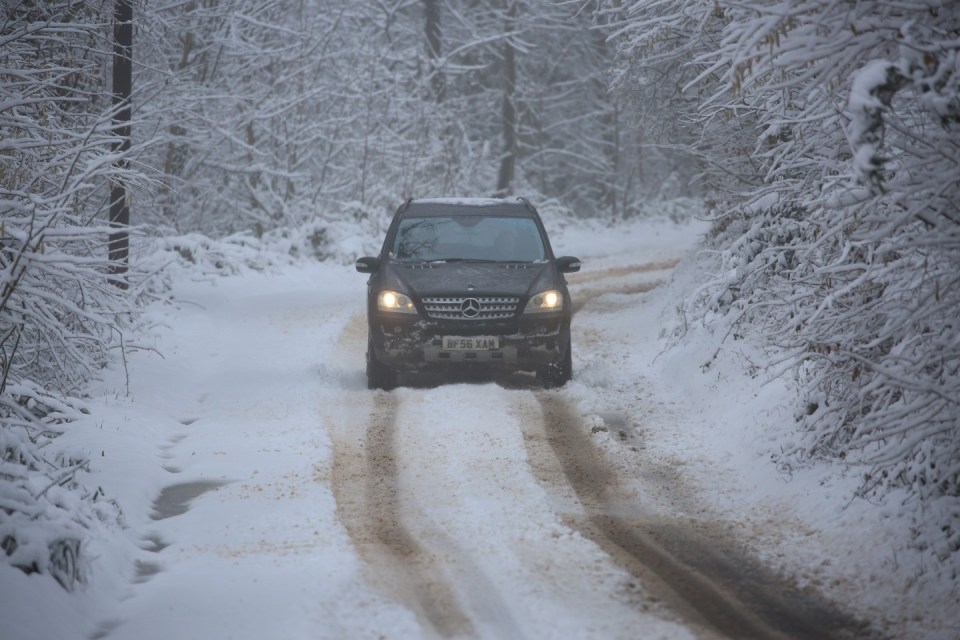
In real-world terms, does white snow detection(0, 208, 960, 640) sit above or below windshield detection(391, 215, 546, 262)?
below

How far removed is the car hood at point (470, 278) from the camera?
32.8 feet

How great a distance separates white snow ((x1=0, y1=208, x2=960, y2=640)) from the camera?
4.96m

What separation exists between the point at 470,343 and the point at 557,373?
48.4 inches

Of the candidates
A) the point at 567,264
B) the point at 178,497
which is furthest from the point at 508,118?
the point at 178,497

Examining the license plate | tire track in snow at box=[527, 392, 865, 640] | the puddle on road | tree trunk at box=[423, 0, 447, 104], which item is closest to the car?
the license plate

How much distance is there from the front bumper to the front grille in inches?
2.9

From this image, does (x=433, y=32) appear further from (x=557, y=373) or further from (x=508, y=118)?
(x=557, y=373)

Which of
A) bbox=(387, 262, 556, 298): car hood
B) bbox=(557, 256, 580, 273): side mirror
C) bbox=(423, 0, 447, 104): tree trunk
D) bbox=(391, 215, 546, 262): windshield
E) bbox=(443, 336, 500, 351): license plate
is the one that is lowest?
bbox=(443, 336, 500, 351): license plate

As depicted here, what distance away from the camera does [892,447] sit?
534 cm

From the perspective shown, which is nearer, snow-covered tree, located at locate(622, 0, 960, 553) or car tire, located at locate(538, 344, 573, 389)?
snow-covered tree, located at locate(622, 0, 960, 553)

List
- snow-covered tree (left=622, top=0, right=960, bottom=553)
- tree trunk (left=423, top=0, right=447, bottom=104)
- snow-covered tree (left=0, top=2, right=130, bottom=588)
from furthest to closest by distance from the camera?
tree trunk (left=423, top=0, right=447, bottom=104)
snow-covered tree (left=0, top=2, right=130, bottom=588)
snow-covered tree (left=622, top=0, right=960, bottom=553)

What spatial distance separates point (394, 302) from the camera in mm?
10031

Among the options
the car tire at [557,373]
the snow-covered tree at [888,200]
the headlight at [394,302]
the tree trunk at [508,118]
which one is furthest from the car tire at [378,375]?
the tree trunk at [508,118]

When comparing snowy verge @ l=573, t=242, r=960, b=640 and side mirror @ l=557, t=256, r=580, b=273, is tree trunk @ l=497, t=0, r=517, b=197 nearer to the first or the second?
snowy verge @ l=573, t=242, r=960, b=640
